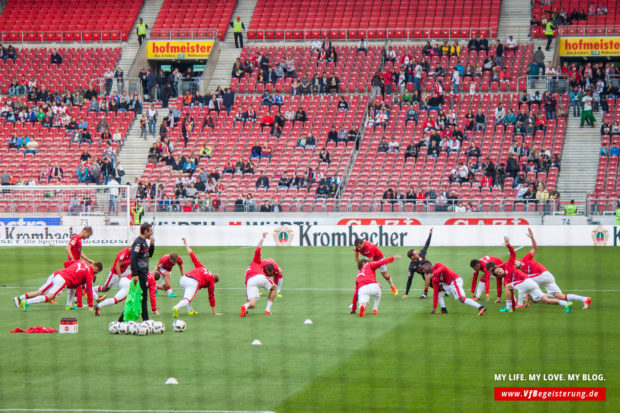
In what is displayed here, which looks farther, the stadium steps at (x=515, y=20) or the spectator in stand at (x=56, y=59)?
the spectator in stand at (x=56, y=59)

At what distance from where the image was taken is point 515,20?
50938 millimetres

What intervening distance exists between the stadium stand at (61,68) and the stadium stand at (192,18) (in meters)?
3.16

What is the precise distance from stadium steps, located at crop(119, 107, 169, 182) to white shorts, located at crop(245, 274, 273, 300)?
27.5 meters

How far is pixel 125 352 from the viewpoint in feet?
48.0

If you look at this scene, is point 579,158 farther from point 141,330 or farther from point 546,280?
point 141,330

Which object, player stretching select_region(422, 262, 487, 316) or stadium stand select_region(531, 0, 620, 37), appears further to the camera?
stadium stand select_region(531, 0, 620, 37)

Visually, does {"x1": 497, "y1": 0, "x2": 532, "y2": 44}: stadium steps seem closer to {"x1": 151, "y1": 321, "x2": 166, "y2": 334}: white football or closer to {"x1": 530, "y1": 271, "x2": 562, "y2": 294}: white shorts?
{"x1": 530, "y1": 271, "x2": 562, "y2": 294}: white shorts

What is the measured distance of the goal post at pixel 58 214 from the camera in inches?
1428

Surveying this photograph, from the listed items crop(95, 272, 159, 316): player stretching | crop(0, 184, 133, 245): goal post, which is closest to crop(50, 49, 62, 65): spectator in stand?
crop(0, 184, 133, 245): goal post

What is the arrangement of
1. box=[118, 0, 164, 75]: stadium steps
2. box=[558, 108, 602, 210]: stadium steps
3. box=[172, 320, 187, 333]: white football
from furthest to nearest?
box=[118, 0, 164, 75]: stadium steps, box=[558, 108, 602, 210]: stadium steps, box=[172, 320, 187, 333]: white football

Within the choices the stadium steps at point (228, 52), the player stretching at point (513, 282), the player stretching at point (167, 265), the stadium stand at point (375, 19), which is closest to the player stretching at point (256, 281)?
the player stretching at point (167, 265)

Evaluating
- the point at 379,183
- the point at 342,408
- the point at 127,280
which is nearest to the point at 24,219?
the point at 379,183

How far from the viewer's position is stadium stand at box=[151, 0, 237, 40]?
5381cm

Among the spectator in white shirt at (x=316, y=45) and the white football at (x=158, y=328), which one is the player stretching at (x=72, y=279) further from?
the spectator in white shirt at (x=316, y=45)
